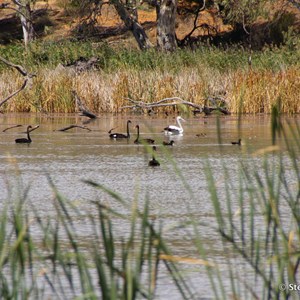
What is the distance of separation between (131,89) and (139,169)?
30.7 ft

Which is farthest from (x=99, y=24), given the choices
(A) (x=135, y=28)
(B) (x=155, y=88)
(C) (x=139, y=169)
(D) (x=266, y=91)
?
(C) (x=139, y=169)

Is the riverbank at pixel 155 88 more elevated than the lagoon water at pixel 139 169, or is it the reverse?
the riverbank at pixel 155 88

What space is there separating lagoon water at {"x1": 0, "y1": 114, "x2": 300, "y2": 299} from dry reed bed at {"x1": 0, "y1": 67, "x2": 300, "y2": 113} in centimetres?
128

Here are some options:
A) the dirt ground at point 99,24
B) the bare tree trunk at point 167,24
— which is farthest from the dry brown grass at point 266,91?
the dirt ground at point 99,24

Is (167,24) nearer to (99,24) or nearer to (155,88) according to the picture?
(99,24)

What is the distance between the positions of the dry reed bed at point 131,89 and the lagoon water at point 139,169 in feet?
4.21

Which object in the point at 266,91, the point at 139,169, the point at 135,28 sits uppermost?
the point at 135,28

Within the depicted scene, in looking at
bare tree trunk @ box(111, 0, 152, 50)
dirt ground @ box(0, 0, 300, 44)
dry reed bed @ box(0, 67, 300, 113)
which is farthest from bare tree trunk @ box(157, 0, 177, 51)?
dry reed bed @ box(0, 67, 300, 113)

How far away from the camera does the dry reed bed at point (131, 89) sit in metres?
17.4

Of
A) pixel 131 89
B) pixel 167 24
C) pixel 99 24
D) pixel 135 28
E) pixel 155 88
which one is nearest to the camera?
pixel 155 88

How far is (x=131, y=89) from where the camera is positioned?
18.2 meters

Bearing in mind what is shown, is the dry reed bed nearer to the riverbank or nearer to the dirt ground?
the riverbank

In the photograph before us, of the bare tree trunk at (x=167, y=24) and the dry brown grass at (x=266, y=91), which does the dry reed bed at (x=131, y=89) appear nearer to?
the dry brown grass at (x=266, y=91)

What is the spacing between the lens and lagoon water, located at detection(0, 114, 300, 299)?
4695mm
